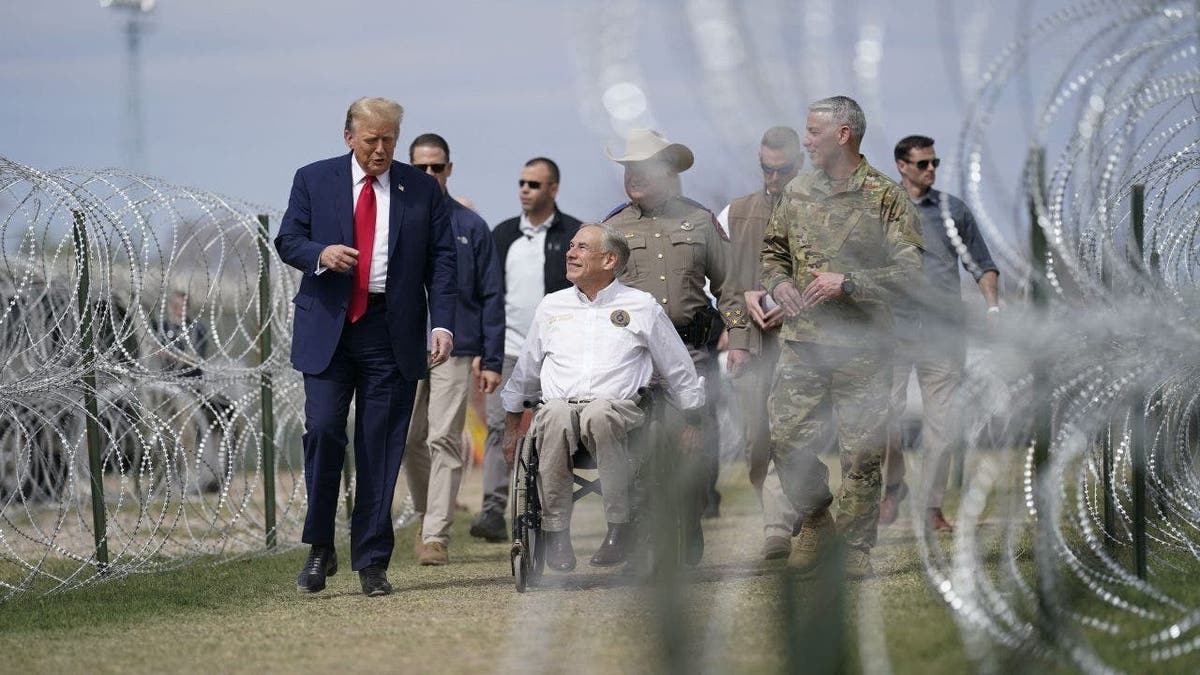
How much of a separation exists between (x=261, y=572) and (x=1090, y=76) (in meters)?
4.72

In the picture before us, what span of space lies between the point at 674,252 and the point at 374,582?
6.63 feet

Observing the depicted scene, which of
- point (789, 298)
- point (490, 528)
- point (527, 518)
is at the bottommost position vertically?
point (490, 528)

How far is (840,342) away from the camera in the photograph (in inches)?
267

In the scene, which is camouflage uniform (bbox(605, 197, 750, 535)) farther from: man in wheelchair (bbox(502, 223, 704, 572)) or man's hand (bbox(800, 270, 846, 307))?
man's hand (bbox(800, 270, 846, 307))

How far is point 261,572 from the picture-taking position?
7.87 m

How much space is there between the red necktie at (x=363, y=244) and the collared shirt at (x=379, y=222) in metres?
0.02

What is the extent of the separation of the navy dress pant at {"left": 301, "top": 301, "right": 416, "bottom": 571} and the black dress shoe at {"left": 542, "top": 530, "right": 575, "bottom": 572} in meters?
0.66

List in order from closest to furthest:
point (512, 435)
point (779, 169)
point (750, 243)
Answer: point (512, 435) → point (779, 169) → point (750, 243)

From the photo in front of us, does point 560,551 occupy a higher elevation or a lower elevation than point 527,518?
lower

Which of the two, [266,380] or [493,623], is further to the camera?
[266,380]

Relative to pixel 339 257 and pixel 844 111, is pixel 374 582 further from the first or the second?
pixel 844 111

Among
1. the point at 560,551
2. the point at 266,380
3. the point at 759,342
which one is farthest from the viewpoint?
the point at 266,380

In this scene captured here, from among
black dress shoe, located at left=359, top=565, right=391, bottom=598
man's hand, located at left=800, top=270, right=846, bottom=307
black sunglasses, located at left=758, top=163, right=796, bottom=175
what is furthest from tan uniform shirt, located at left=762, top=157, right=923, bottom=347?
black dress shoe, located at left=359, top=565, right=391, bottom=598

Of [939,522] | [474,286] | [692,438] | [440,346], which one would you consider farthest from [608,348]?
[939,522]
